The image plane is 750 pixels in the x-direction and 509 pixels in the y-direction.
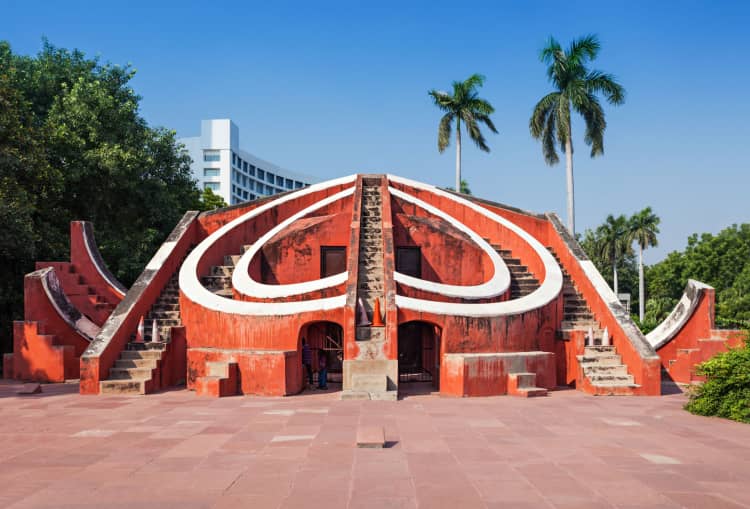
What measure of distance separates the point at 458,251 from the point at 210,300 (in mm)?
5338

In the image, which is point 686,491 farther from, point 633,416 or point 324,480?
point 633,416

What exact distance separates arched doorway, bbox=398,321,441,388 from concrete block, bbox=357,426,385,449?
5.18 metres

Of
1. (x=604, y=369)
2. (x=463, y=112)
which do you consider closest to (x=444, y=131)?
(x=463, y=112)

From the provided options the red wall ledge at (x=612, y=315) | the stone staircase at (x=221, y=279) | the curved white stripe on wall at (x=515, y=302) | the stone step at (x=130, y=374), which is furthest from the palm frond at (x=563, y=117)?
the stone step at (x=130, y=374)

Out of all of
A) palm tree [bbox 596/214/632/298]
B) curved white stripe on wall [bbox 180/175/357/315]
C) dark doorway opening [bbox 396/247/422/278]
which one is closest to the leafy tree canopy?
curved white stripe on wall [bbox 180/175/357/315]

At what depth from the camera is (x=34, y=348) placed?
11.8 meters

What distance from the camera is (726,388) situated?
27.1 ft

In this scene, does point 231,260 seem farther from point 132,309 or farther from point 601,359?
point 601,359

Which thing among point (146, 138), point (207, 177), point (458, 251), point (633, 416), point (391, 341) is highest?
point (207, 177)

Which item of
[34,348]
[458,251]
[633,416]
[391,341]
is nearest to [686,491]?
[633,416]

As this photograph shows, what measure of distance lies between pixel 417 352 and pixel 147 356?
5133mm

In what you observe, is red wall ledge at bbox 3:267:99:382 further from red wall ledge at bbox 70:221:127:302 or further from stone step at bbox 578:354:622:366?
stone step at bbox 578:354:622:366

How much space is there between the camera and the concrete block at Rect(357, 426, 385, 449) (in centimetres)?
615

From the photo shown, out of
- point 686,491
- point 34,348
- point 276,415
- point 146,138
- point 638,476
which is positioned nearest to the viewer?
point 686,491
